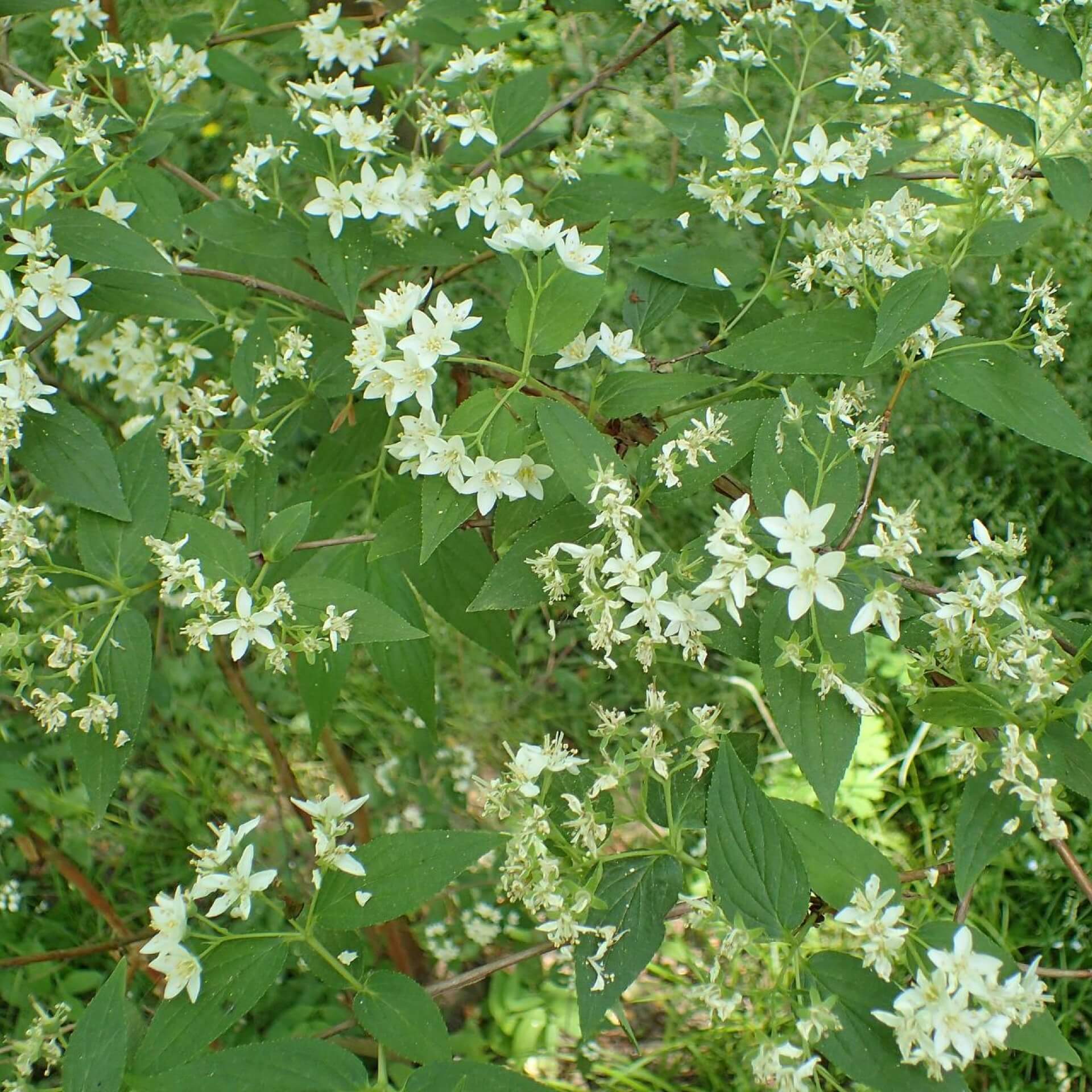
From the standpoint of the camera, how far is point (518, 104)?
1.84m

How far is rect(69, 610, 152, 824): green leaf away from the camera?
1.40 meters

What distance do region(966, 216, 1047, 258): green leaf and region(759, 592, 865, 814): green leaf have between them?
1.95ft

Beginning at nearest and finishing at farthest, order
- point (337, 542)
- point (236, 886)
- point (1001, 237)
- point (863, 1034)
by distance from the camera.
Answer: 1. point (863, 1034)
2. point (236, 886)
3. point (1001, 237)
4. point (337, 542)

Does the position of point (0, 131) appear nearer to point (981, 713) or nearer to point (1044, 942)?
point (981, 713)

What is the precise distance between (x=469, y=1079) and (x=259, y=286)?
130 centimetres

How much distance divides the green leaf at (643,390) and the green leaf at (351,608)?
405 mm

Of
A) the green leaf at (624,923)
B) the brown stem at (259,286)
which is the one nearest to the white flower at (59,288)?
the brown stem at (259,286)

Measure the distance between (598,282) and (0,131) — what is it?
886 millimetres

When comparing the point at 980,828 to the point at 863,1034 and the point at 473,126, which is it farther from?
the point at 473,126

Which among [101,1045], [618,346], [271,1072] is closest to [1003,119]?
[618,346]

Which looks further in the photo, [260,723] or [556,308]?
[260,723]

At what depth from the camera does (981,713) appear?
116 cm

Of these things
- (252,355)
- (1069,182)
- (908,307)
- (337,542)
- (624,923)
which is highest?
(1069,182)

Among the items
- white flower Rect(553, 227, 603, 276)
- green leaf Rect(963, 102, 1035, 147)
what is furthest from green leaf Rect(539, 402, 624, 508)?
green leaf Rect(963, 102, 1035, 147)
